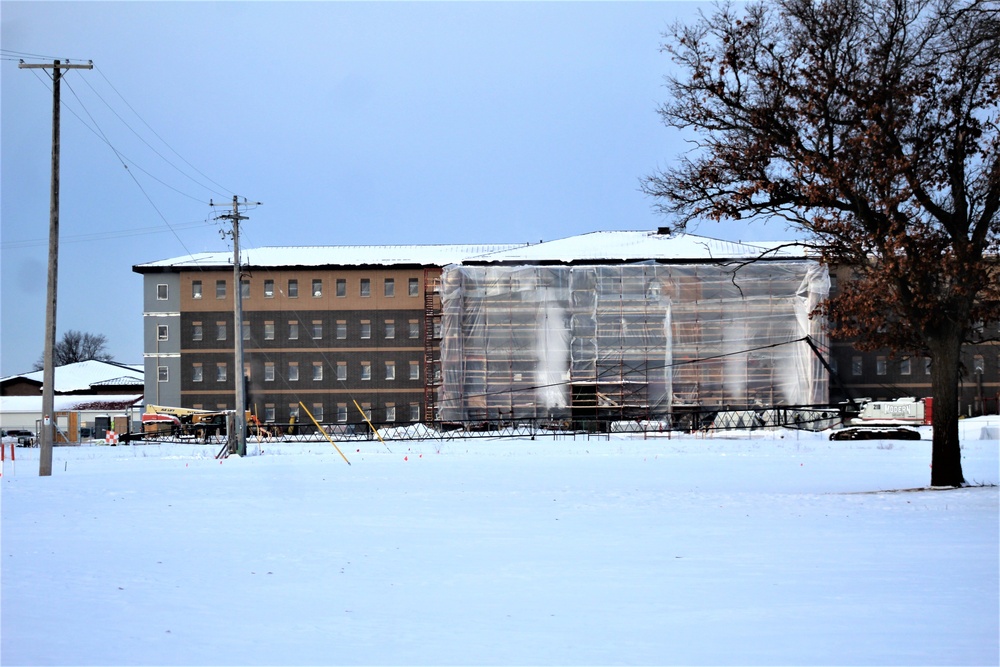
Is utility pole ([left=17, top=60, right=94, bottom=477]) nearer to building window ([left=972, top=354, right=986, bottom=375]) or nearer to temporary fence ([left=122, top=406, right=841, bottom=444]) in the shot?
temporary fence ([left=122, top=406, right=841, bottom=444])

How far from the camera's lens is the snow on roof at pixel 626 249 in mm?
78375

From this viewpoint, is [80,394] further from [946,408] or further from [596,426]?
[946,408]

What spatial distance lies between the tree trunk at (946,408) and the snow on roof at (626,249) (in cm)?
5343

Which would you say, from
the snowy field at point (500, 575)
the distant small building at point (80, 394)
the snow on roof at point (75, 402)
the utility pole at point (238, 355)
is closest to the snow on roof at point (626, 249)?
the utility pole at point (238, 355)

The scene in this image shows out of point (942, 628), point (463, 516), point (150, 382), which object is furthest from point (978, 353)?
point (942, 628)

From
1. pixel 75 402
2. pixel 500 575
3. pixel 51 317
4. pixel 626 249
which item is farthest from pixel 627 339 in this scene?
pixel 75 402

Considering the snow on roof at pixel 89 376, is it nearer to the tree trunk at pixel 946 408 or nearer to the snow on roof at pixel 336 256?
the snow on roof at pixel 336 256

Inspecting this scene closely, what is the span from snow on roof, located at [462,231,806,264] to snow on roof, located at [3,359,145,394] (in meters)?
57.6

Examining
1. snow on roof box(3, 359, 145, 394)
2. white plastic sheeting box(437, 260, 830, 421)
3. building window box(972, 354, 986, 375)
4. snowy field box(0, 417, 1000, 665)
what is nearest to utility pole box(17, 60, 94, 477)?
snowy field box(0, 417, 1000, 665)

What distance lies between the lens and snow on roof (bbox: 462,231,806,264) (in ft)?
257

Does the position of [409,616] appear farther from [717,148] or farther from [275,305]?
[275,305]

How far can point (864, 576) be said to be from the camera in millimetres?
11523

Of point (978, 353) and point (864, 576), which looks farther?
point (978, 353)

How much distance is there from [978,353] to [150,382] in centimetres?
6098
